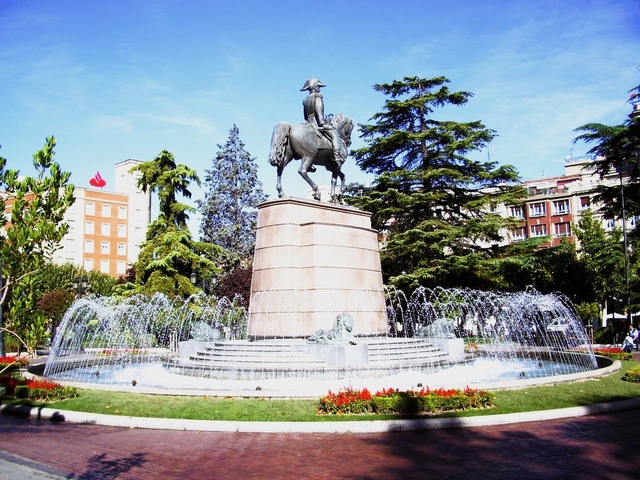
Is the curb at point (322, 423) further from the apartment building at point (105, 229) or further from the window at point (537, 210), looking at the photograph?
the apartment building at point (105, 229)

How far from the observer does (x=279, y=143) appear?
2019 centimetres

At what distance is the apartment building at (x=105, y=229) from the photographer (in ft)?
249

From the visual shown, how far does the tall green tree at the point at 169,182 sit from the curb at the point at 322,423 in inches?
1206

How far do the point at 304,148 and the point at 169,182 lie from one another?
2272 cm

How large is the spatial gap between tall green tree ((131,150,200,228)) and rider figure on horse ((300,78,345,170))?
2151 cm

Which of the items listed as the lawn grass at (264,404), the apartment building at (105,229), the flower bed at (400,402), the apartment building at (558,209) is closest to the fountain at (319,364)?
the lawn grass at (264,404)

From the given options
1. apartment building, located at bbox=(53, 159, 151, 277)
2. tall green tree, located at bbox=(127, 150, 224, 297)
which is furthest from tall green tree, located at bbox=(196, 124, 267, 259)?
apartment building, located at bbox=(53, 159, 151, 277)

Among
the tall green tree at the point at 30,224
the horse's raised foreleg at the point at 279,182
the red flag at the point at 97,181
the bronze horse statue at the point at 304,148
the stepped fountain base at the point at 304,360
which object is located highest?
the red flag at the point at 97,181

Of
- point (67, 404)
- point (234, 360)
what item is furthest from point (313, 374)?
point (67, 404)

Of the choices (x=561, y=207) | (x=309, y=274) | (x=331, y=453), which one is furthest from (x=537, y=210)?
(x=331, y=453)

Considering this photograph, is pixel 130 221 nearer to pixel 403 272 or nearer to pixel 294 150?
pixel 403 272

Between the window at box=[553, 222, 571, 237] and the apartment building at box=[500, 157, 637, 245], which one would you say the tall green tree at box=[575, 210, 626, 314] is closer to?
the apartment building at box=[500, 157, 637, 245]

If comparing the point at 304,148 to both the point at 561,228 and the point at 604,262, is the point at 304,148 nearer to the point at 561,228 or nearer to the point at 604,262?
the point at 604,262

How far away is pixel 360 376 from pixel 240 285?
27943 mm
